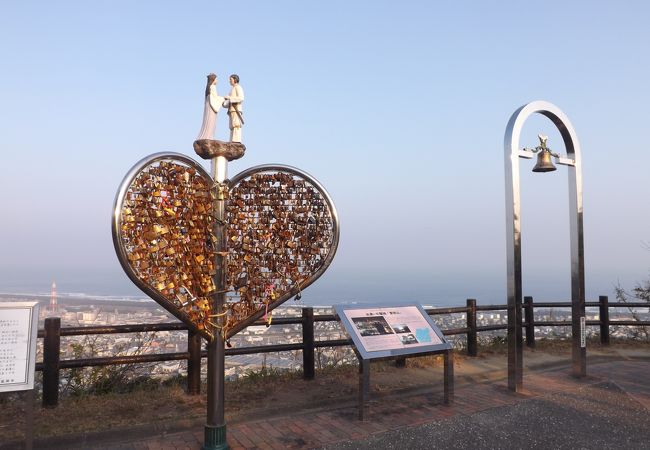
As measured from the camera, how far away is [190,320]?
4055 mm

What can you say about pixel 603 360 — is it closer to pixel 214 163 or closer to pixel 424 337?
pixel 424 337

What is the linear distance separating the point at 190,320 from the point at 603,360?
7.97 m

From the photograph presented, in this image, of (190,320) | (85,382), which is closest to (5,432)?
(85,382)

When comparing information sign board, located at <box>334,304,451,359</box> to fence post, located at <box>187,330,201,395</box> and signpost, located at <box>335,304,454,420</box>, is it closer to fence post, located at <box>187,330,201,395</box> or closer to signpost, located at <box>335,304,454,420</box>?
signpost, located at <box>335,304,454,420</box>

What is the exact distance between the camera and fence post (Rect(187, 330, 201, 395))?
6211mm

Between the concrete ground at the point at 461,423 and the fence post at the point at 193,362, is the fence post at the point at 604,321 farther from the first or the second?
the fence post at the point at 193,362

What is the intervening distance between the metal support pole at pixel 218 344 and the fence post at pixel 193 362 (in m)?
2.05

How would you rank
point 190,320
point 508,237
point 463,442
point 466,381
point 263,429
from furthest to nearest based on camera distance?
1. point 466,381
2. point 508,237
3. point 263,429
4. point 463,442
5. point 190,320

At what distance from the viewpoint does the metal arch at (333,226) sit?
4391 millimetres

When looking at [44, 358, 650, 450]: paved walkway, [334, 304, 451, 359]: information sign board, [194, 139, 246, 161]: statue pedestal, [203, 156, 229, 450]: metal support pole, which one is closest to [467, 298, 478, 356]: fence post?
[44, 358, 650, 450]: paved walkway

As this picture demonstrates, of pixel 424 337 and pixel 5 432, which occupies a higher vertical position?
pixel 424 337

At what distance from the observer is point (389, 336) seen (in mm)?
5777

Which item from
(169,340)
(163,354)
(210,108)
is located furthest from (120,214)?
(169,340)

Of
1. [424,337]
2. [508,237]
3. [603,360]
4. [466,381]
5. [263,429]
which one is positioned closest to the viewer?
[263,429]
